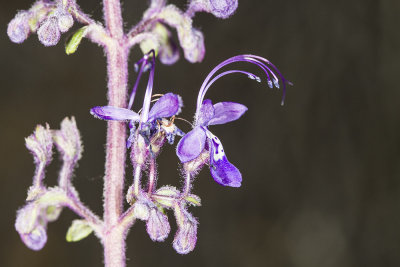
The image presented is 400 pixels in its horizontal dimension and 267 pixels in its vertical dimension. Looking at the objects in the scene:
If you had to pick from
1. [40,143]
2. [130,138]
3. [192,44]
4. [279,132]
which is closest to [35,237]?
[40,143]

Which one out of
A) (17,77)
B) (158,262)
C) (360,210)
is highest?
(17,77)

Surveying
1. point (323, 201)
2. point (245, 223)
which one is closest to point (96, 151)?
point (245, 223)

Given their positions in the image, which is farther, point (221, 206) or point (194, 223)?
point (221, 206)

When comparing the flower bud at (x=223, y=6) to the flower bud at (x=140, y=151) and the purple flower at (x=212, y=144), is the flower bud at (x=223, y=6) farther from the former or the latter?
the flower bud at (x=140, y=151)

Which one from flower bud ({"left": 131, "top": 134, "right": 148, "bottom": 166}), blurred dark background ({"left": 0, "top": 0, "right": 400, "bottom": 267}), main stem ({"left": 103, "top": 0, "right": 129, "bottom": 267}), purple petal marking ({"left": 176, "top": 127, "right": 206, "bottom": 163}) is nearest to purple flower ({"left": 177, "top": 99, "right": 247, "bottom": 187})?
purple petal marking ({"left": 176, "top": 127, "right": 206, "bottom": 163})

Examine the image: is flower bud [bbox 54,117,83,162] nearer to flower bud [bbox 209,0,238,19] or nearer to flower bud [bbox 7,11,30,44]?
flower bud [bbox 7,11,30,44]

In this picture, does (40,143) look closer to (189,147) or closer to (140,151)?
(140,151)

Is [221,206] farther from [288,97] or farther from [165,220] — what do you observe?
[165,220]
